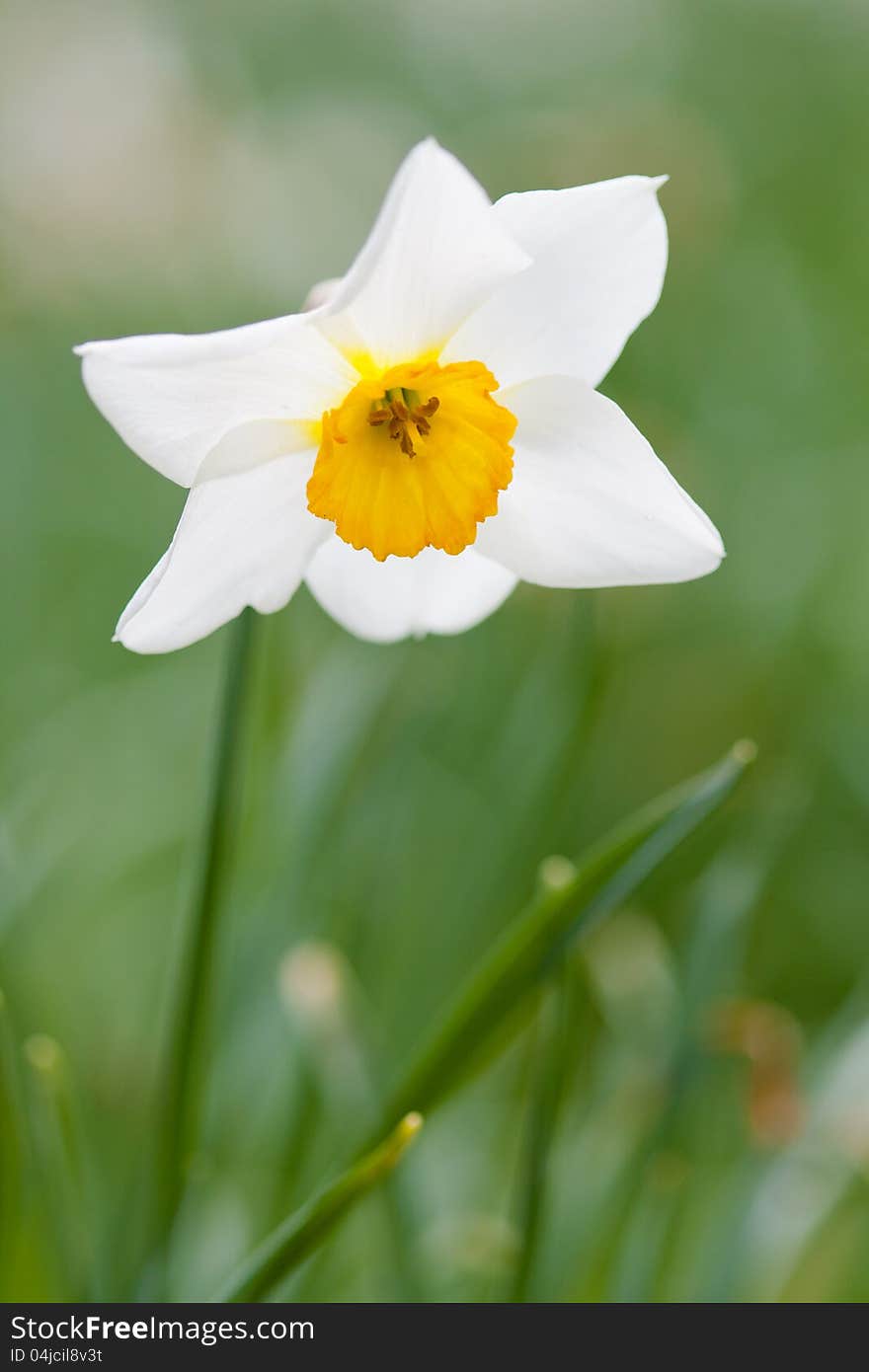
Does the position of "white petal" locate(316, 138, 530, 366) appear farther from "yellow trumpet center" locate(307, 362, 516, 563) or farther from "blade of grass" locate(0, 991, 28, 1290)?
Answer: "blade of grass" locate(0, 991, 28, 1290)

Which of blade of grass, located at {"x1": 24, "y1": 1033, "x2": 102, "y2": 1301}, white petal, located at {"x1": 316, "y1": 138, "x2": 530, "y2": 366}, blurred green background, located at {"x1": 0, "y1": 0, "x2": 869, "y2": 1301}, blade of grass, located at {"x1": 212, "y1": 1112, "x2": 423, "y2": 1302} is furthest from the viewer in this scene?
blurred green background, located at {"x1": 0, "y1": 0, "x2": 869, "y2": 1301}

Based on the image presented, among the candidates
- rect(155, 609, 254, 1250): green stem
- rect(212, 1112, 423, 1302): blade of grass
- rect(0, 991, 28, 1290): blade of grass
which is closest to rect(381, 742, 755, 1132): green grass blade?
rect(212, 1112, 423, 1302): blade of grass

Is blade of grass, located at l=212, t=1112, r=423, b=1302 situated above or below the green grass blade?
below

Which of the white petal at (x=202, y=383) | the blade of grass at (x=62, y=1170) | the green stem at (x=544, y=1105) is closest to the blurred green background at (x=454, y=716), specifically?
the blade of grass at (x=62, y=1170)

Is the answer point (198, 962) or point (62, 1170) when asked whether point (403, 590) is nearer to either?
point (198, 962)

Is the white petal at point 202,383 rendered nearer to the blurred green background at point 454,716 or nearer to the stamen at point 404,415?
the stamen at point 404,415

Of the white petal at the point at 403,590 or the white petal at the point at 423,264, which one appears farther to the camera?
the white petal at the point at 403,590
